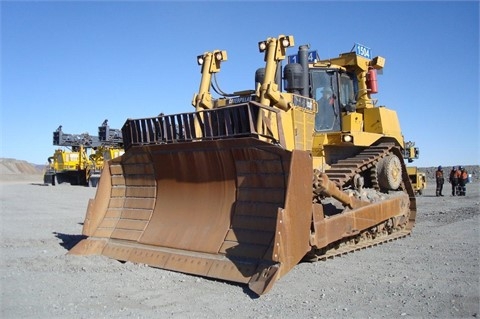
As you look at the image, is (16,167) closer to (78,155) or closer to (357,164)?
(78,155)

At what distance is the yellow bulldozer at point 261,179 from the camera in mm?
5293

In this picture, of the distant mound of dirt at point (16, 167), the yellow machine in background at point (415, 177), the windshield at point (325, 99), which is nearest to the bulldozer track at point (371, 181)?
the windshield at point (325, 99)

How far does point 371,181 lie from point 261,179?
11.4ft

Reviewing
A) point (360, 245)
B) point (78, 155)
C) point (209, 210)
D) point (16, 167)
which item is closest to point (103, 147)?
point (78, 155)

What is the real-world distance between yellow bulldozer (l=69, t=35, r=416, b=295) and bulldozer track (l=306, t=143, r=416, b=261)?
28 millimetres

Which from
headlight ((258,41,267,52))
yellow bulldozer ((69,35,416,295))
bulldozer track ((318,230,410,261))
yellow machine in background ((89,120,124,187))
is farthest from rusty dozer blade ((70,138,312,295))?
yellow machine in background ((89,120,124,187))

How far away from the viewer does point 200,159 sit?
243 inches

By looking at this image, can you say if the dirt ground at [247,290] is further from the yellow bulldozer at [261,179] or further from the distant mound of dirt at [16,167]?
the distant mound of dirt at [16,167]

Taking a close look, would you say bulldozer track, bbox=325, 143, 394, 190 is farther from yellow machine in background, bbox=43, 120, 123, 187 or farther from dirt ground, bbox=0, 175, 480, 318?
yellow machine in background, bbox=43, 120, 123, 187

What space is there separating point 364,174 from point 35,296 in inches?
225

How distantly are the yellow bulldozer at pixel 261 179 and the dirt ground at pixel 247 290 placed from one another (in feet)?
0.94

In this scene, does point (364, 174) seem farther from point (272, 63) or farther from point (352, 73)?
point (272, 63)

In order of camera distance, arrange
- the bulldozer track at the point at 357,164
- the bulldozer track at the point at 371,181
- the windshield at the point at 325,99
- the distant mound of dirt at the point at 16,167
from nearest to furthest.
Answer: the bulldozer track at the point at 371,181, the bulldozer track at the point at 357,164, the windshield at the point at 325,99, the distant mound of dirt at the point at 16,167

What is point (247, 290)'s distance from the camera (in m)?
4.89
